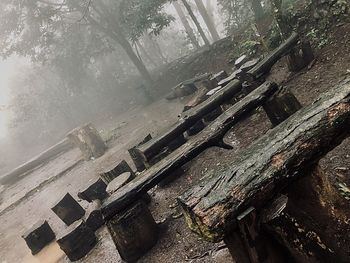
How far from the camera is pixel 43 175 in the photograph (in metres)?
12.1

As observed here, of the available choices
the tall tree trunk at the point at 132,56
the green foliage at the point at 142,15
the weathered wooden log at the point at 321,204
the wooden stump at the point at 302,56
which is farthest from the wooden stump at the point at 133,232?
the tall tree trunk at the point at 132,56

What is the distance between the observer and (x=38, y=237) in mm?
5863

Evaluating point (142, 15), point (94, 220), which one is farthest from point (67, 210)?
point (142, 15)

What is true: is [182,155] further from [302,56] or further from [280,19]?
[280,19]

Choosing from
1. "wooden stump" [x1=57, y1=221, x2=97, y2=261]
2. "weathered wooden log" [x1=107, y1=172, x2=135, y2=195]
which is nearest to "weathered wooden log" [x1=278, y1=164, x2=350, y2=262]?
"weathered wooden log" [x1=107, y1=172, x2=135, y2=195]

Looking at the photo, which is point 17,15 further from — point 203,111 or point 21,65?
point 21,65

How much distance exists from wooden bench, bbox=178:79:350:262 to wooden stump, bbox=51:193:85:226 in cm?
409

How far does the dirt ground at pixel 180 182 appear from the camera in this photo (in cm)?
372

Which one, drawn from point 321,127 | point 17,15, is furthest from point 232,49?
point 17,15

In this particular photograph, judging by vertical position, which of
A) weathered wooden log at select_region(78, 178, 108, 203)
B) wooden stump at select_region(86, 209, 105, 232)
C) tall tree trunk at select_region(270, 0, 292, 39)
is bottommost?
wooden stump at select_region(86, 209, 105, 232)

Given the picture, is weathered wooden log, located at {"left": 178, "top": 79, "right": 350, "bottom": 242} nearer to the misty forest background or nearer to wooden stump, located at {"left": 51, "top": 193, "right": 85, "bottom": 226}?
wooden stump, located at {"left": 51, "top": 193, "right": 85, "bottom": 226}

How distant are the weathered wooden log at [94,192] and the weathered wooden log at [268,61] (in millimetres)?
3716

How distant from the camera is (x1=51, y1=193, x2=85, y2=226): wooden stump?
604cm

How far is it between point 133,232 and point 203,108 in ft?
8.64
